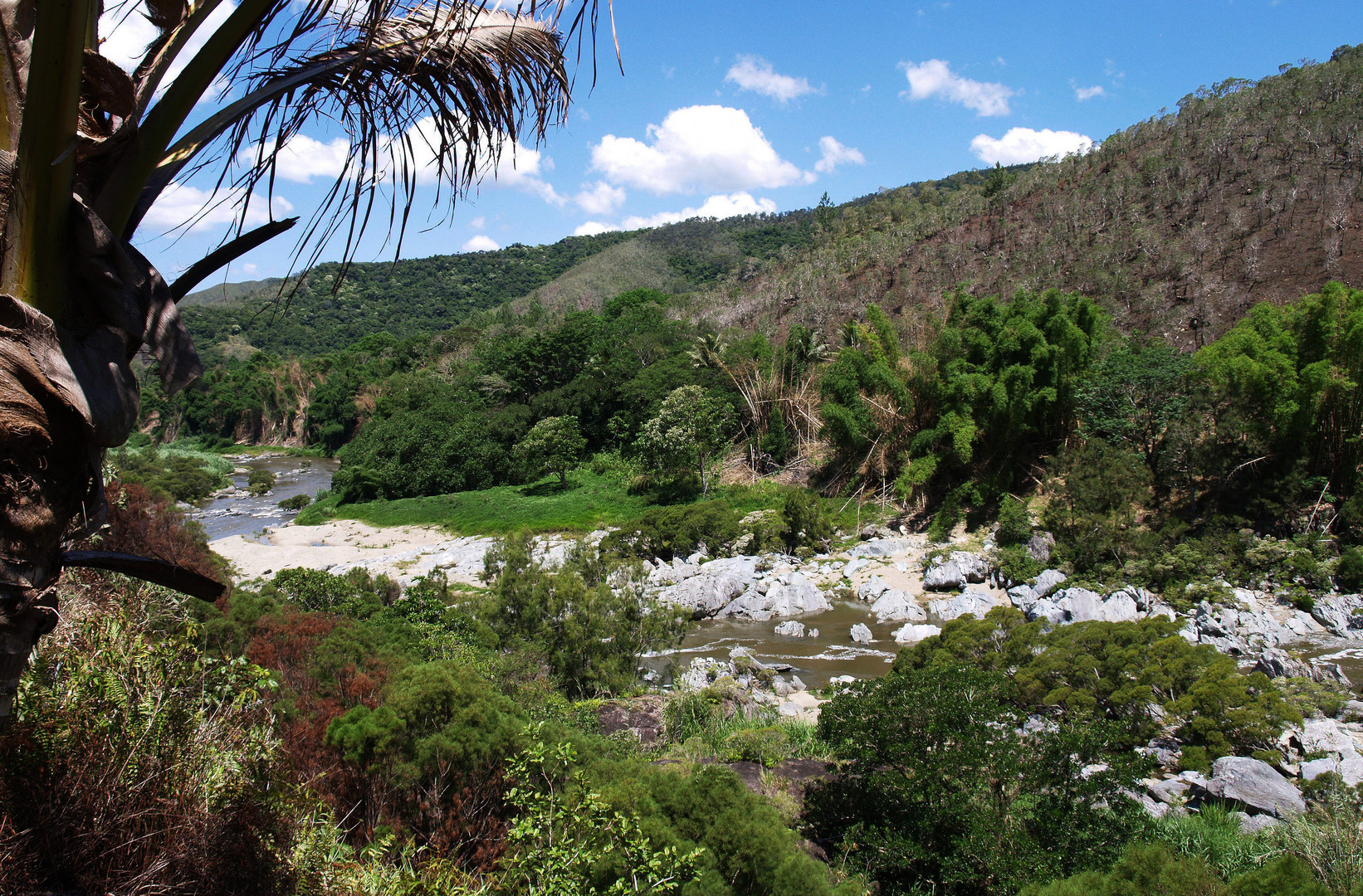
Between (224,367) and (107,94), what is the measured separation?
70.8 m

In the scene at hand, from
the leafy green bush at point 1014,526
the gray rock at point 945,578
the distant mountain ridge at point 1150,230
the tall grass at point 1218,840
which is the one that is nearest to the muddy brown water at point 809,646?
the gray rock at point 945,578

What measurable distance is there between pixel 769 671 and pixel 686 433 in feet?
41.8

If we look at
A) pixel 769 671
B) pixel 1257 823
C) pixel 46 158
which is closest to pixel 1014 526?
pixel 769 671

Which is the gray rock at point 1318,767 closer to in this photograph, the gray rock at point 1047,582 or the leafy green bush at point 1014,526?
the gray rock at point 1047,582

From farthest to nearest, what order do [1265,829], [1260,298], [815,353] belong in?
[815,353]
[1260,298]
[1265,829]

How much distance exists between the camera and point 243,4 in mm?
1512

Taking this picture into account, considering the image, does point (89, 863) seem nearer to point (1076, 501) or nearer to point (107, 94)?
point (107, 94)

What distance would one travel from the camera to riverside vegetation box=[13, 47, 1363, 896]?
10.6 feet

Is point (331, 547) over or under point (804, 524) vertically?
under

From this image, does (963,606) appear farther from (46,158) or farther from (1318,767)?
(46,158)

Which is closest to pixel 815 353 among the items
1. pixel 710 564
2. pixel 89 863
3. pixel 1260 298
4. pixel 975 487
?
pixel 975 487

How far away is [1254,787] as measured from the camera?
6.09 m

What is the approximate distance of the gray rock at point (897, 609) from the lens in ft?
45.8

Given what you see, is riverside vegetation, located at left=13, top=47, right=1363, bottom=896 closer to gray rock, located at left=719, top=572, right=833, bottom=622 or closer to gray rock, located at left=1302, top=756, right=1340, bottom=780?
gray rock, located at left=1302, top=756, right=1340, bottom=780
